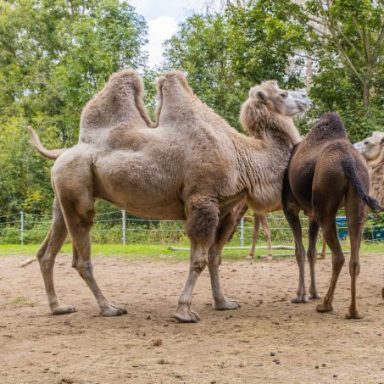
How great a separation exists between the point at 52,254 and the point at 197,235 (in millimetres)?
1790

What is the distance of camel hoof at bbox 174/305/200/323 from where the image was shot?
6.14 meters

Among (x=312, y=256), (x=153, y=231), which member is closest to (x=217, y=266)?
(x=312, y=256)

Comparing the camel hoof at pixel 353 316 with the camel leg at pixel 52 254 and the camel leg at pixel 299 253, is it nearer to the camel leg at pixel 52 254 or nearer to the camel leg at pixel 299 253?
the camel leg at pixel 299 253

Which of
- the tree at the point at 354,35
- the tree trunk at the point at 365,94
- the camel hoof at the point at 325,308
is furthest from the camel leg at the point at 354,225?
the tree trunk at the point at 365,94

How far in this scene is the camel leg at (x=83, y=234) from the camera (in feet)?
21.6

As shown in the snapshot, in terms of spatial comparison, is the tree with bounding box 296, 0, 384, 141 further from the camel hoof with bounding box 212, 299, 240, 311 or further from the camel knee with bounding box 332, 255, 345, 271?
the camel knee with bounding box 332, 255, 345, 271

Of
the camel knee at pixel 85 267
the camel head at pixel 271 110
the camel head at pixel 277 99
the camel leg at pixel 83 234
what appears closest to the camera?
the camel leg at pixel 83 234

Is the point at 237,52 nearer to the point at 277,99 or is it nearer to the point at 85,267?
the point at 277,99

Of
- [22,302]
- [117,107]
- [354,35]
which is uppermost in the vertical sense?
[354,35]

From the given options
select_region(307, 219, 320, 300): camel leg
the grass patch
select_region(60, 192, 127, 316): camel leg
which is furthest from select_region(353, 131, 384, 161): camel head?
the grass patch

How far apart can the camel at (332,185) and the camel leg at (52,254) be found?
8.33ft

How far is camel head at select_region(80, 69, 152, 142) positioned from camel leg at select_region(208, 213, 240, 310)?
1.41 m

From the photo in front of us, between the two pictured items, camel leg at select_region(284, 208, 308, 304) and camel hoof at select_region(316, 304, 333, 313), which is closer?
camel hoof at select_region(316, 304, 333, 313)

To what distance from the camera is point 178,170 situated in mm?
6387
